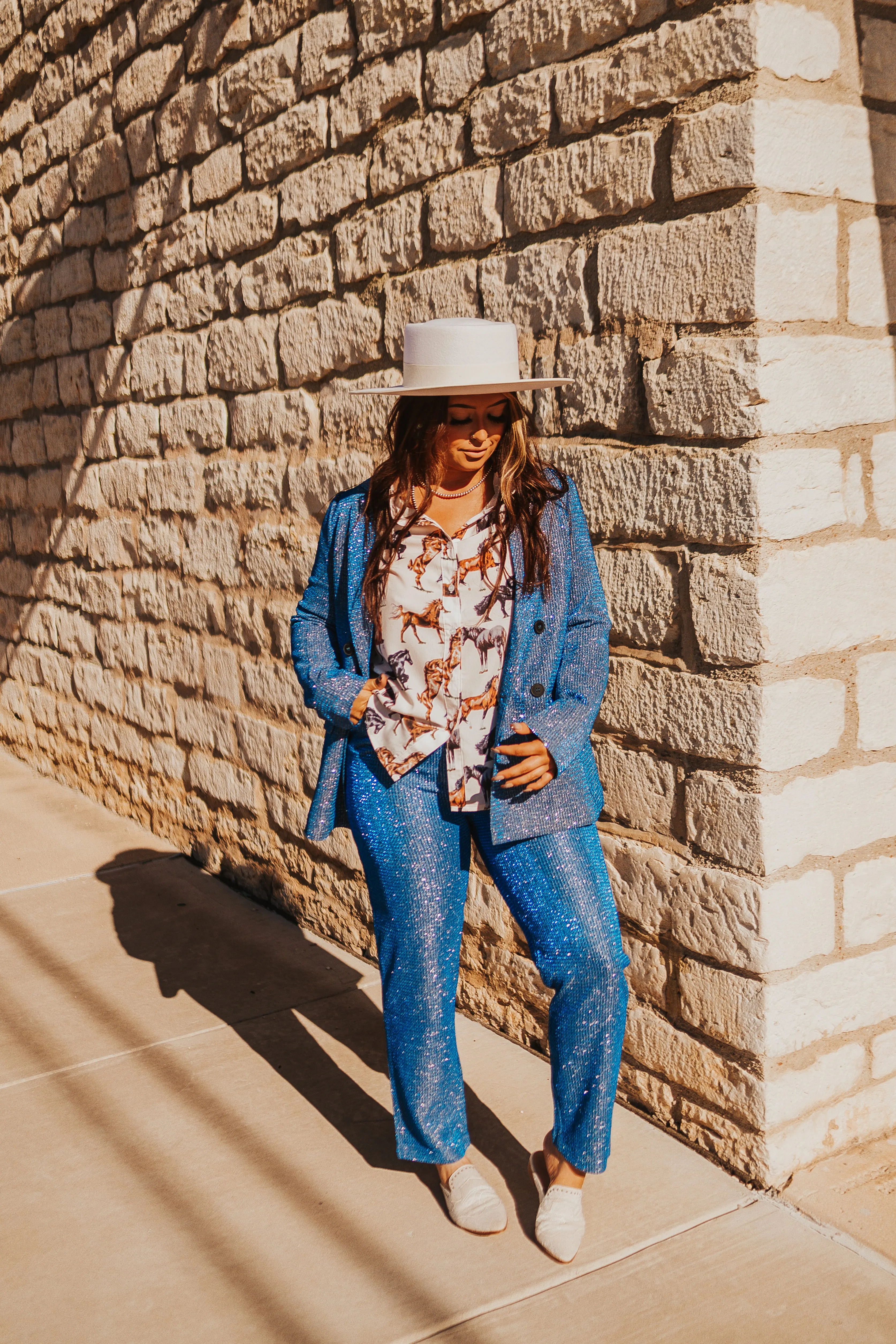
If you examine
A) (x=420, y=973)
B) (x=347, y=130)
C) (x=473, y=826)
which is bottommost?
(x=420, y=973)

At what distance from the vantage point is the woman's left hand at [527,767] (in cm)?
235

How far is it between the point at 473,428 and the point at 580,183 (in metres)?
0.83

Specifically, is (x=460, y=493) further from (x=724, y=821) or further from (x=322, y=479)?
(x=322, y=479)

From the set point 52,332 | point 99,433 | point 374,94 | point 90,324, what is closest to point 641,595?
point 374,94

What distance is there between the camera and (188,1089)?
10.7 ft

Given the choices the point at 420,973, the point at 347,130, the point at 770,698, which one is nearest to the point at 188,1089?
the point at 420,973

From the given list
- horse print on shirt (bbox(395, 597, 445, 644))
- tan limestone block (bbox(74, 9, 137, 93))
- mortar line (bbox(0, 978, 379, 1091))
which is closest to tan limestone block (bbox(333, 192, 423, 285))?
horse print on shirt (bbox(395, 597, 445, 644))

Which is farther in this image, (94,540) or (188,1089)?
(94,540)

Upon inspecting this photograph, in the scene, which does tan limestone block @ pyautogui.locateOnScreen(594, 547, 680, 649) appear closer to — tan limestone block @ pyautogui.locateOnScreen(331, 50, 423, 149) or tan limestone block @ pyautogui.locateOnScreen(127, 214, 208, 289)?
tan limestone block @ pyautogui.locateOnScreen(331, 50, 423, 149)

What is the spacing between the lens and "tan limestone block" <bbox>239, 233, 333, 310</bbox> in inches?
150

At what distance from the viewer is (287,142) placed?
3.90m

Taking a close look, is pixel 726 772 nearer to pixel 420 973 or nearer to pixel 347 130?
pixel 420 973

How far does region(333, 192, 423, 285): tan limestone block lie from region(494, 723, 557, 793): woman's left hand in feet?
5.35

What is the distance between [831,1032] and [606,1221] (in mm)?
636
